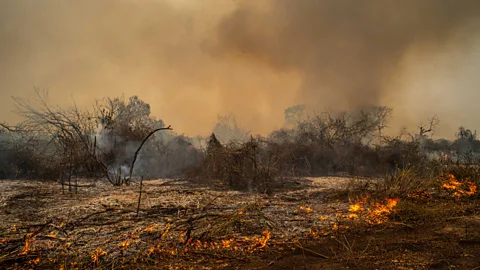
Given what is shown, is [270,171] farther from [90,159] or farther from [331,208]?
[90,159]

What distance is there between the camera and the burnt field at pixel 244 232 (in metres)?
3.69

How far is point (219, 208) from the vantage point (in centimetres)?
649

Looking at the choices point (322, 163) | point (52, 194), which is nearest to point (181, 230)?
point (52, 194)

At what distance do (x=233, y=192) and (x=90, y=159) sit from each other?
5.48m

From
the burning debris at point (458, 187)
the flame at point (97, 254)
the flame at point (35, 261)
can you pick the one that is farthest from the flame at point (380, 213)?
the flame at point (35, 261)

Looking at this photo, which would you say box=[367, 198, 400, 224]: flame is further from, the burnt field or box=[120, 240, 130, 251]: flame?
box=[120, 240, 130, 251]: flame

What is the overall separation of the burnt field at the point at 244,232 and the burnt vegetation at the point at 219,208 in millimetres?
22

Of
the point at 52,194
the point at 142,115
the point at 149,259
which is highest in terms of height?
the point at 142,115

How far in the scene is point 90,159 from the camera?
11.0 metres

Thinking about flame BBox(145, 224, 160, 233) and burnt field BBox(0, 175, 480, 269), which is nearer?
burnt field BBox(0, 175, 480, 269)

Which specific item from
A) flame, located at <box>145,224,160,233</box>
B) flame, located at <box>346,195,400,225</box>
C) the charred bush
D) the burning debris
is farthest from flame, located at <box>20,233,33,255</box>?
the burning debris

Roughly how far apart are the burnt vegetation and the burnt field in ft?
0.07

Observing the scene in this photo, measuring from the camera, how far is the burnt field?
3688 mm

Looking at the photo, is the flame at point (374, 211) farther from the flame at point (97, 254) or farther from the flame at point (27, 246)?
the flame at point (27, 246)
